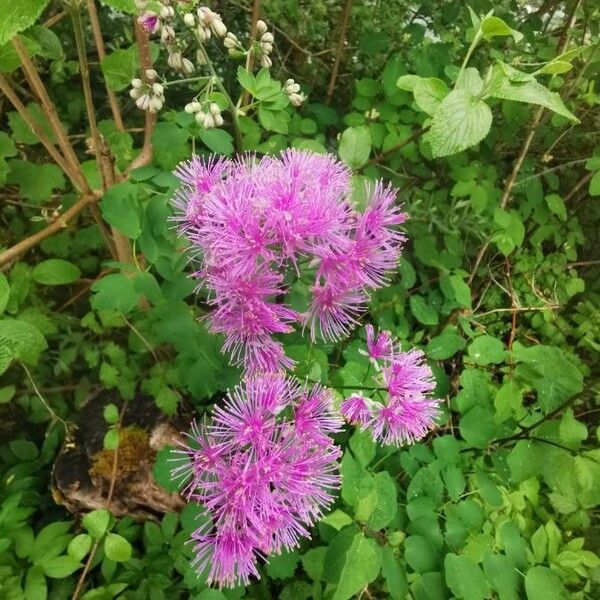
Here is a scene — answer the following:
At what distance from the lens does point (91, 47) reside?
1.51 meters

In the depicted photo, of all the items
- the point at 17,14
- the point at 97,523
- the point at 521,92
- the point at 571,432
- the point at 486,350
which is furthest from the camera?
the point at 486,350

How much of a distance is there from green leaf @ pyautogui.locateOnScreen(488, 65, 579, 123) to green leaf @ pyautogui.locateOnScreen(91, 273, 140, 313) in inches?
25.7

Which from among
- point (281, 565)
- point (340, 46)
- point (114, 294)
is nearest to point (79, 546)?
point (281, 565)

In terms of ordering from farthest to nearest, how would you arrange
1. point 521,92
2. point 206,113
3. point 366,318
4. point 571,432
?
1. point 366,318
2. point 571,432
3. point 206,113
4. point 521,92

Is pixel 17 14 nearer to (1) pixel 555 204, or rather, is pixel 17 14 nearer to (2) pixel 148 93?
(2) pixel 148 93

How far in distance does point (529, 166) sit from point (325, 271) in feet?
3.24

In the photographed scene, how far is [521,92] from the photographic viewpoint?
662mm

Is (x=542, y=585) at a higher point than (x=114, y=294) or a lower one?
lower

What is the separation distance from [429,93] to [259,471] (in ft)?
1.96

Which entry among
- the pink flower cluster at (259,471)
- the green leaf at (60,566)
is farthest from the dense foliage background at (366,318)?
the pink flower cluster at (259,471)

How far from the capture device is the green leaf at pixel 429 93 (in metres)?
0.75

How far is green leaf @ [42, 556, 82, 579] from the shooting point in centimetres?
104


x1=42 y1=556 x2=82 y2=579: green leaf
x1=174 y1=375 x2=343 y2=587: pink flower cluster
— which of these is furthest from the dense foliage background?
x1=174 y1=375 x2=343 y2=587: pink flower cluster

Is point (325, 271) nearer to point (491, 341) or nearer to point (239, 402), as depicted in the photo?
point (239, 402)
